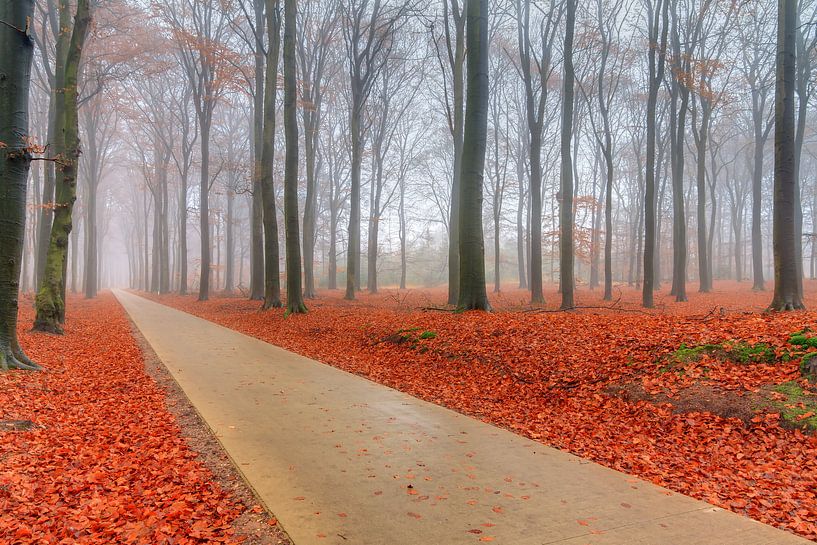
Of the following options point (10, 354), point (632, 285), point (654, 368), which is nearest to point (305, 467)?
point (654, 368)

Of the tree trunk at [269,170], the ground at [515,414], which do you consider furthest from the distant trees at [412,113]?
the ground at [515,414]

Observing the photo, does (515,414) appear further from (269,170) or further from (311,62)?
(311,62)

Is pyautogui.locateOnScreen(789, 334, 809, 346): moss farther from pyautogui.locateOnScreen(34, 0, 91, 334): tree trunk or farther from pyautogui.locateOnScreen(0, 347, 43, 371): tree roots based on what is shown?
pyautogui.locateOnScreen(34, 0, 91, 334): tree trunk

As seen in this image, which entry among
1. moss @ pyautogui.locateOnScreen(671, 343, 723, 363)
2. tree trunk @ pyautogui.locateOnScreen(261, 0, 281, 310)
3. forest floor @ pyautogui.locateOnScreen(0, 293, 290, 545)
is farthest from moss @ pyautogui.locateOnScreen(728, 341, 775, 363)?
tree trunk @ pyautogui.locateOnScreen(261, 0, 281, 310)

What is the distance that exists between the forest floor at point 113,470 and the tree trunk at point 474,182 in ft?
22.1

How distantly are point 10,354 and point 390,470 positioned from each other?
6.97 m

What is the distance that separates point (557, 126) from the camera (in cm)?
3050

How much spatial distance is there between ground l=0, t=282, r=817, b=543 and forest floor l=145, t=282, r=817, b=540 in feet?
0.06

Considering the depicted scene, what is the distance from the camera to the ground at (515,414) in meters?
3.31

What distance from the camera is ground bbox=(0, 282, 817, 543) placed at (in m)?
3.31

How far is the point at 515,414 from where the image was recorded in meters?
5.92

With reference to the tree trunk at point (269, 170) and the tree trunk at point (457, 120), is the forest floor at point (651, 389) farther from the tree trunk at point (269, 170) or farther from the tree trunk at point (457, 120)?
the tree trunk at point (269, 170)

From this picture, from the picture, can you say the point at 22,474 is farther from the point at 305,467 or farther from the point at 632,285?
the point at 632,285

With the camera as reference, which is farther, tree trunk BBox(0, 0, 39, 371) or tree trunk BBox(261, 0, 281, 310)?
tree trunk BBox(261, 0, 281, 310)
